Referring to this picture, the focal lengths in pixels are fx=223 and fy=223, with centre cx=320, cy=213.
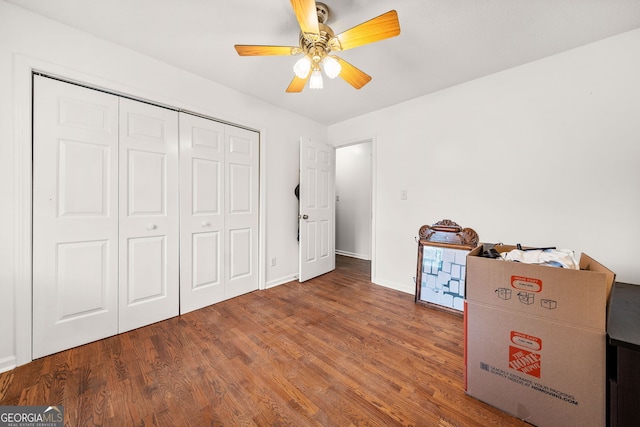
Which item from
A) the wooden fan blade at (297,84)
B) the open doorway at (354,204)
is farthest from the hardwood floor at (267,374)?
the open doorway at (354,204)

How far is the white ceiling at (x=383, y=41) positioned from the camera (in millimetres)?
1471

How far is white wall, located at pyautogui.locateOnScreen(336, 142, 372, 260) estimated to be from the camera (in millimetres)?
4648

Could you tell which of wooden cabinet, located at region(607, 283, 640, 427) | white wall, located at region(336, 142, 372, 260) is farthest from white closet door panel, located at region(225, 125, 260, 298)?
wooden cabinet, located at region(607, 283, 640, 427)

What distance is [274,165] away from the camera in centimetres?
301

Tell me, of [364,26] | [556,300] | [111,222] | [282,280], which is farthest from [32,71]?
[556,300]

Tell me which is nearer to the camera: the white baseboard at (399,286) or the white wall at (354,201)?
the white baseboard at (399,286)

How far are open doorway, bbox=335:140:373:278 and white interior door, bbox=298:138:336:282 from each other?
981 millimetres

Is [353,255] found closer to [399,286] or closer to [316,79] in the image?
[399,286]

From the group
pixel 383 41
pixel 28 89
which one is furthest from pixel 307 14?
pixel 28 89

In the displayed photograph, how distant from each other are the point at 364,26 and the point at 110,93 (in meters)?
2.10

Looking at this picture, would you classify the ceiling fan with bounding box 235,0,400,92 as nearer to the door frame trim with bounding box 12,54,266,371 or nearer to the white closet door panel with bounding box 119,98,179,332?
the white closet door panel with bounding box 119,98,179,332

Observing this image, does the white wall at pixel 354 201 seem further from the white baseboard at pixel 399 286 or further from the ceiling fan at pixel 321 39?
the ceiling fan at pixel 321 39
